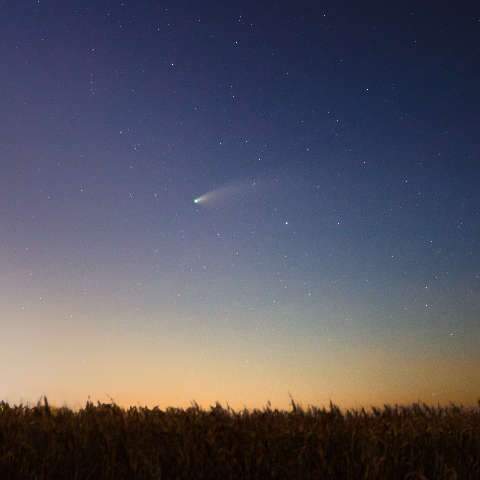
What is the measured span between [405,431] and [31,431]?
373 centimetres

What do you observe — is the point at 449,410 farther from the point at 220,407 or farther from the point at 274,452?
the point at 274,452

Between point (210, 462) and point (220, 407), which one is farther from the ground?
point (220, 407)

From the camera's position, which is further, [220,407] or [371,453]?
[220,407]

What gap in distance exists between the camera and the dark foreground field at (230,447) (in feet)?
20.3

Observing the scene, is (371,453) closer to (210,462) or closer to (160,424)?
(210,462)

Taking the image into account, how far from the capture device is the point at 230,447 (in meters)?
6.83

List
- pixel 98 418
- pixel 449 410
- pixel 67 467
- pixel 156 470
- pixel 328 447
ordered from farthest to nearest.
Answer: pixel 449 410
pixel 98 418
pixel 328 447
pixel 67 467
pixel 156 470

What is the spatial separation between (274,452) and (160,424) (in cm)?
163

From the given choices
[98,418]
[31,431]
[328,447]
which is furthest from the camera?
[98,418]

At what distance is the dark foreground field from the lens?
6176 millimetres

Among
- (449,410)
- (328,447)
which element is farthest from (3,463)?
(449,410)

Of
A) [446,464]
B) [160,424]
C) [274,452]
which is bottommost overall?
[446,464]

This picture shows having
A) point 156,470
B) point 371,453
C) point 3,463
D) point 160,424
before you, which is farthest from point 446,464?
point 3,463

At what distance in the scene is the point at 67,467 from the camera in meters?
6.38
